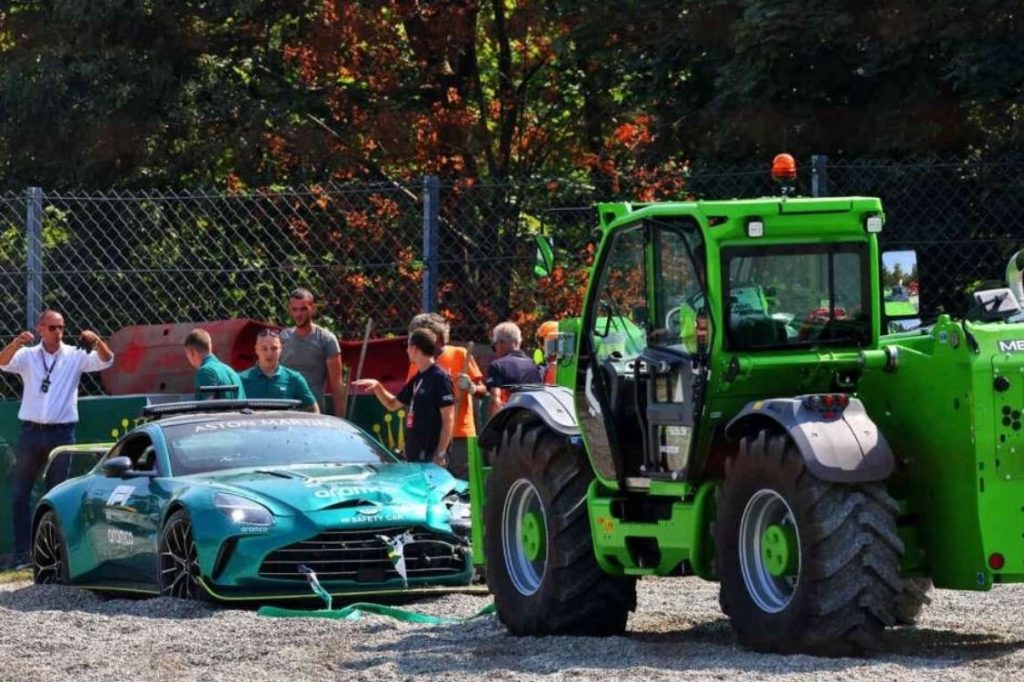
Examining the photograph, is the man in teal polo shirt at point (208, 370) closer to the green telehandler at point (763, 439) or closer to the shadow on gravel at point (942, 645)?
the green telehandler at point (763, 439)

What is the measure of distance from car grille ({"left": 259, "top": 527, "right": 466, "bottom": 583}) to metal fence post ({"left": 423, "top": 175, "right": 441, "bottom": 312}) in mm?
2914

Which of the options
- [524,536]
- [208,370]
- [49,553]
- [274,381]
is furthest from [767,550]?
[208,370]

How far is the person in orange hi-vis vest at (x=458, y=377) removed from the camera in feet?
49.3

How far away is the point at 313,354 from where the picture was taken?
645 inches

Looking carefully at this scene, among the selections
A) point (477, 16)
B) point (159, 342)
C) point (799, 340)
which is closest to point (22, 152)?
point (477, 16)

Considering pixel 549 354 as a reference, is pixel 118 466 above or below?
below

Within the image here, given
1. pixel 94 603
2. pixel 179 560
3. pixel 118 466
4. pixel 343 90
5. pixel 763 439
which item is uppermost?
pixel 343 90

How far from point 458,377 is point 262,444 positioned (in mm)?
1593

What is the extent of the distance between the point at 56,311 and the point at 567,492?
645 cm

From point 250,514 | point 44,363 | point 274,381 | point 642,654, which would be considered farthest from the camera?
point 44,363

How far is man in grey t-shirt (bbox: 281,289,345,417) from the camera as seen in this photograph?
16312 millimetres

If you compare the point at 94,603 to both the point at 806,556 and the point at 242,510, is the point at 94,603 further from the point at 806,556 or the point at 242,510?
the point at 806,556

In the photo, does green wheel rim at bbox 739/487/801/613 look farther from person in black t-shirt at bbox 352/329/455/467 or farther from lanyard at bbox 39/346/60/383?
lanyard at bbox 39/346/60/383

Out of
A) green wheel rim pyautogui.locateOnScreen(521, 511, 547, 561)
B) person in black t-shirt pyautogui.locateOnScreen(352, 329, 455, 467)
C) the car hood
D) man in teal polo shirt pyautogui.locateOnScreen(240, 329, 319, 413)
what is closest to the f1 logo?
the car hood
